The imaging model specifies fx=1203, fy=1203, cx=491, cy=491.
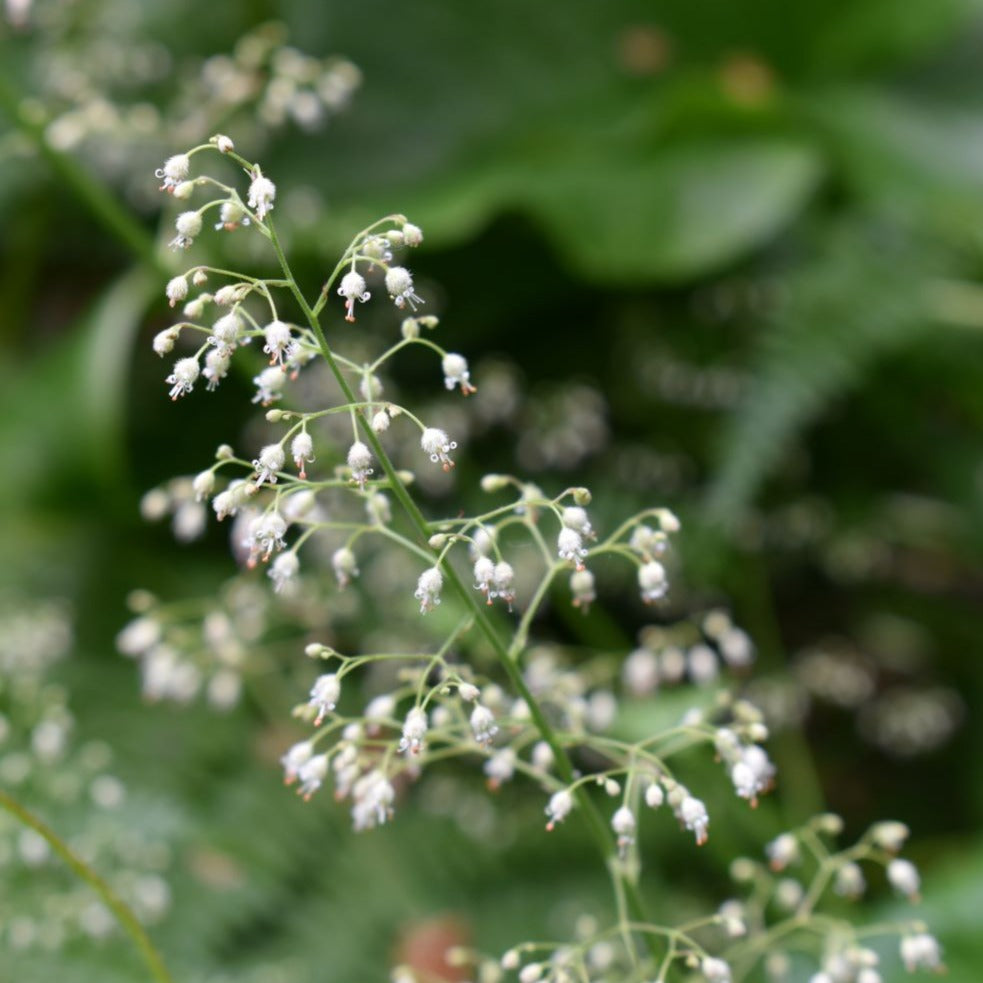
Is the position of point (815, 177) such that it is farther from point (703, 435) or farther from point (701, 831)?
point (701, 831)

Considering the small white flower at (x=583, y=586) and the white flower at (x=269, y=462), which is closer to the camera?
the white flower at (x=269, y=462)

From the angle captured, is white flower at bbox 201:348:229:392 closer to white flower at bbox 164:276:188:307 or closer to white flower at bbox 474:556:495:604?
white flower at bbox 164:276:188:307

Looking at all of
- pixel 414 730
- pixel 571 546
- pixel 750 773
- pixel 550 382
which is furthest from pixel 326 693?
pixel 550 382

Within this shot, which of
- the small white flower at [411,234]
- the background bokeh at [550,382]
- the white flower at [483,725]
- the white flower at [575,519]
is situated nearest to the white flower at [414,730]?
the white flower at [483,725]

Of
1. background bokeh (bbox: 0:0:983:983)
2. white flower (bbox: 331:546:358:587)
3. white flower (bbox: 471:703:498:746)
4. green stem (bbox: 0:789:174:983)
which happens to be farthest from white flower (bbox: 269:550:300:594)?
background bokeh (bbox: 0:0:983:983)

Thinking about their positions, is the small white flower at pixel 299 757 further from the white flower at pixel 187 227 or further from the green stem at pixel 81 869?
the white flower at pixel 187 227

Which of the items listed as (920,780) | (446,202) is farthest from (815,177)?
(920,780)

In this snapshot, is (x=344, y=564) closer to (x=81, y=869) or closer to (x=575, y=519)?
(x=575, y=519)
